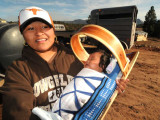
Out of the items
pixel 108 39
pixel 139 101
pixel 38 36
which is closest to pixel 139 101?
pixel 139 101

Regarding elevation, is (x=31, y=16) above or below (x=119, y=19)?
below

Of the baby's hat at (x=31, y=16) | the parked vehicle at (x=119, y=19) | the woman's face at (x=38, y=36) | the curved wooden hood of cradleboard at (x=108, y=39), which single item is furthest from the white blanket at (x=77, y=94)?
the parked vehicle at (x=119, y=19)

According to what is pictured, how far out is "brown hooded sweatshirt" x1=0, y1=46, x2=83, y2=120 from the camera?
0.96 metres

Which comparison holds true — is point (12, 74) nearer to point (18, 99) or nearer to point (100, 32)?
point (18, 99)

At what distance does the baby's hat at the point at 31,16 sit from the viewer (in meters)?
1.26

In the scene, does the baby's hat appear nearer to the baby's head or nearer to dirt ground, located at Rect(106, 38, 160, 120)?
the baby's head

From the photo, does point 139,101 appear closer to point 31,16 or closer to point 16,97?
point 16,97

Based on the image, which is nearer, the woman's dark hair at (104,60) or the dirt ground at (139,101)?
the woman's dark hair at (104,60)

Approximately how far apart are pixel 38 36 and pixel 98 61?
0.82 m

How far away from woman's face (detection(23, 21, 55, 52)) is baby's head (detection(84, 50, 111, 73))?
584 mm

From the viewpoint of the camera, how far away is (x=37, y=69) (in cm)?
131

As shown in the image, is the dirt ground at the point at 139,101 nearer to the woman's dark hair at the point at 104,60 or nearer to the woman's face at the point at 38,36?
the woman's dark hair at the point at 104,60

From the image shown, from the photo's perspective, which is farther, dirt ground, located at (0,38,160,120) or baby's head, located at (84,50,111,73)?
dirt ground, located at (0,38,160,120)

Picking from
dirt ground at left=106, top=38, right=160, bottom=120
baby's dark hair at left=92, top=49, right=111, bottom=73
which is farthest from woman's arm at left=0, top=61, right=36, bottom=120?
dirt ground at left=106, top=38, right=160, bottom=120
